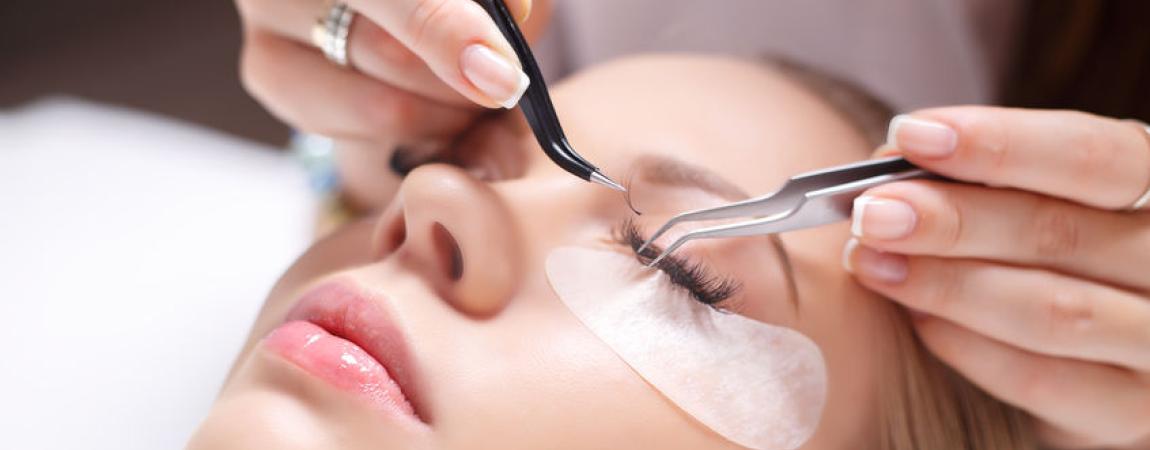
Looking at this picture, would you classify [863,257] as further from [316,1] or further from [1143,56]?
[1143,56]

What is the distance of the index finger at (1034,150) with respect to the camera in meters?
0.73

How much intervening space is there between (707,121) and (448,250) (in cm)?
27

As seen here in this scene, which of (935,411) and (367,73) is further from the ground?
(367,73)

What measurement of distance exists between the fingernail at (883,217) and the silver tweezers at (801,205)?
23mm

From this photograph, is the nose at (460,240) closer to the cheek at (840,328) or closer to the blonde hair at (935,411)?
the cheek at (840,328)

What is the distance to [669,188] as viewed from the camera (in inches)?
31.6

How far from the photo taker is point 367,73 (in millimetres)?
927

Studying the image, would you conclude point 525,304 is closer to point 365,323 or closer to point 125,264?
point 365,323

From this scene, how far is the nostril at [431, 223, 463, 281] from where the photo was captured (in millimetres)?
756

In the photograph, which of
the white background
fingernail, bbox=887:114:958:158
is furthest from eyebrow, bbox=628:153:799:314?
the white background

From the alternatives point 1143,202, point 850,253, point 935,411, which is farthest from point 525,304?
point 1143,202

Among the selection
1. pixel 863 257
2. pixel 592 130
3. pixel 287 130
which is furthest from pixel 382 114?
pixel 287 130

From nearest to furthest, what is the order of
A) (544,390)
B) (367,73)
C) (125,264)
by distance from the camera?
(544,390)
(367,73)
(125,264)

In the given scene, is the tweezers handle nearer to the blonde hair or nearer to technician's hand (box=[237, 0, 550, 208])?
technician's hand (box=[237, 0, 550, 208])
